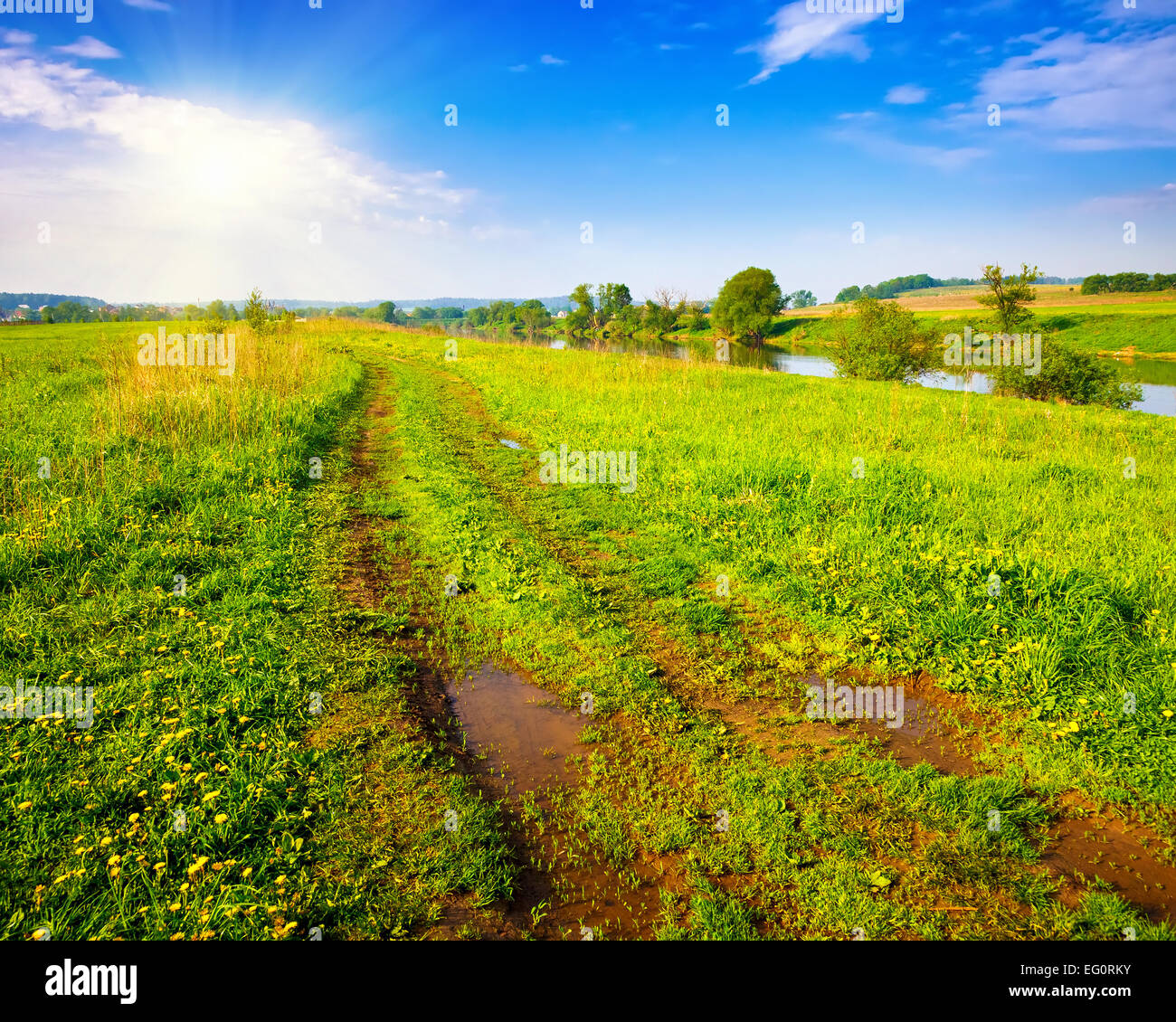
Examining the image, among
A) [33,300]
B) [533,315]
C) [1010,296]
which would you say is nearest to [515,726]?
[1010,296]

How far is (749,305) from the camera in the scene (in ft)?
281

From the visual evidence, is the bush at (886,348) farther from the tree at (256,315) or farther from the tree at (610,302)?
the tree at (610,302)

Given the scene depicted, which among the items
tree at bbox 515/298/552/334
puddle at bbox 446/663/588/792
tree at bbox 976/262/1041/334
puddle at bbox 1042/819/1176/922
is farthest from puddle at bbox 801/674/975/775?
tree at bbox 515/298/552/334

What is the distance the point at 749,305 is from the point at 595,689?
294 feet

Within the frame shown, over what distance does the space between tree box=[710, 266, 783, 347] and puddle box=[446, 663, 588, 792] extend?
83.4m

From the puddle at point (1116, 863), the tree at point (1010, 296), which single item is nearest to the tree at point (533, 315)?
the tree at point (1010, 296)

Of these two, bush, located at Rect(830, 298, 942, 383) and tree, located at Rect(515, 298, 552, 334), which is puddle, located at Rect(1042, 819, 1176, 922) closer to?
bush, located at Rect(830, 298, 942, 383)

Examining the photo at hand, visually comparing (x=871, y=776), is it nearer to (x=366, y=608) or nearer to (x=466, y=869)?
(x=466, y=869)

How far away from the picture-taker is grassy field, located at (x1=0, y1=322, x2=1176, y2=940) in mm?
3066

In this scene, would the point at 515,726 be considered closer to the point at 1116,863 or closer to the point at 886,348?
the point at 1116,863

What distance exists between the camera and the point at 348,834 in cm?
336

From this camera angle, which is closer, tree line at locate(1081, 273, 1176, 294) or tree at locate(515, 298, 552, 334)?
tree line at locate(1081, 273, 1176, 294)

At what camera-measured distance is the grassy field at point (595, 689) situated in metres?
3.07
